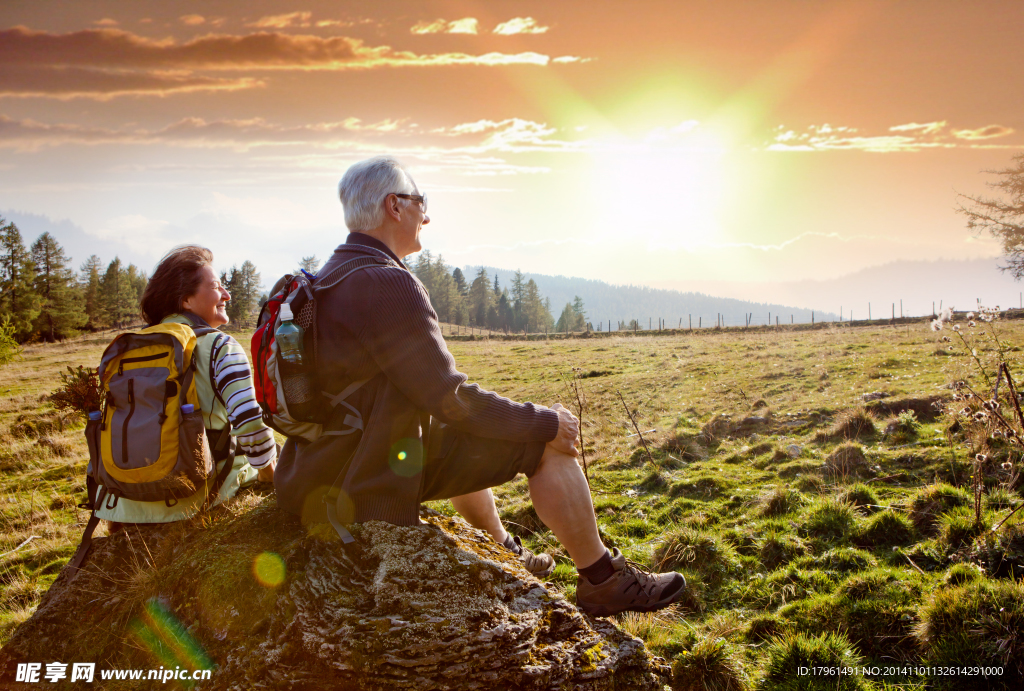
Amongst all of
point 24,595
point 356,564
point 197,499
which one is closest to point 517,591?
point 356,564

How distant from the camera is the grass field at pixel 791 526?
3568mm

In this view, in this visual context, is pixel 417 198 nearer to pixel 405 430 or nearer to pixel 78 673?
pixel 405 430

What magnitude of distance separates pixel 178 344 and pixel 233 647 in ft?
6.89

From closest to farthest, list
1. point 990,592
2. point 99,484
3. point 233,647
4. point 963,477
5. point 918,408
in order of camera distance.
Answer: point 233,647, point 990,592, point 99,484, point 963,477, point 918,408

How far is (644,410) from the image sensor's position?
1223 cm

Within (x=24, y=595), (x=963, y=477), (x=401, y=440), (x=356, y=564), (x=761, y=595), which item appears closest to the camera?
(x=356, y=564)

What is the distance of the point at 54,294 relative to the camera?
57.4 metres

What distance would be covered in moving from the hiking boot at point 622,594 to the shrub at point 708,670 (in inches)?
28.5

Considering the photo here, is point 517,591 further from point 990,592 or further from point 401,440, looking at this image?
point 990,592

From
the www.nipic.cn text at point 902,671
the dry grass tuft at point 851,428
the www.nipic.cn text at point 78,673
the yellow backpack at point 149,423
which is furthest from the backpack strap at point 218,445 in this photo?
the dry grass tuft at point 851,428

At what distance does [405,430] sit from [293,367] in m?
0.70

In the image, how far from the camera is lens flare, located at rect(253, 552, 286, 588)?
2.66 metres

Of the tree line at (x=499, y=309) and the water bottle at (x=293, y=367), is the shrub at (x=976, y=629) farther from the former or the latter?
the tree line at (x=499, y=309)

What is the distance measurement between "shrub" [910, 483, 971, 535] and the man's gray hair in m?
5.72
